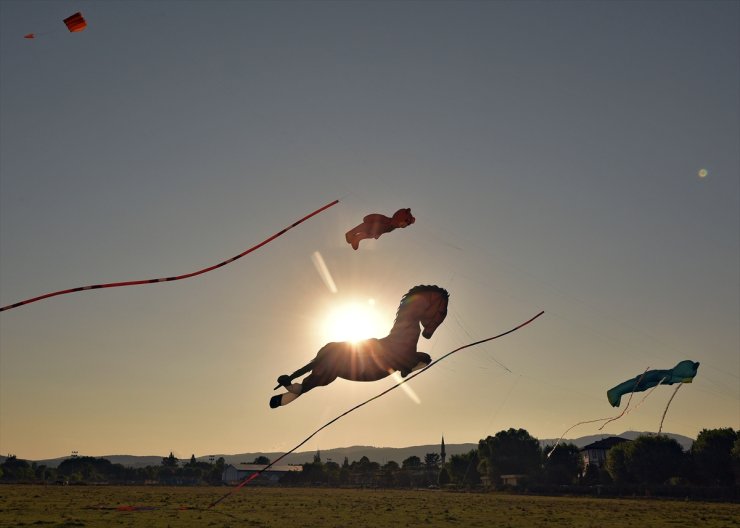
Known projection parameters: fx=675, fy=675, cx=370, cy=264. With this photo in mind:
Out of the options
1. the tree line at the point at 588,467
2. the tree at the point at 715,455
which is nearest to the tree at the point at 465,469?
the tree line at the point at 588,467

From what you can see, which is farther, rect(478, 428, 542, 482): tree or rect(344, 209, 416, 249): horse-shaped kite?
rect(478, 428, 542, 482): tree

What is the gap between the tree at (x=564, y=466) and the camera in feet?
447

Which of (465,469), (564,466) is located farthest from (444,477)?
(564,466)

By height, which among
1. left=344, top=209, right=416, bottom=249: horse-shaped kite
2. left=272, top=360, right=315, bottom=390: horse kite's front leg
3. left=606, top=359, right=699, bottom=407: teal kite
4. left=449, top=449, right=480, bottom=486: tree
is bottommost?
left=272, top=360, right=315, bottom=390: horse kite's front leg

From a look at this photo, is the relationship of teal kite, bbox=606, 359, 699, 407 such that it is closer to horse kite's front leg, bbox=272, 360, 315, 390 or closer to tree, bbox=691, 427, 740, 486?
horse kite's front leg, bbox=272, 360, 315, 390

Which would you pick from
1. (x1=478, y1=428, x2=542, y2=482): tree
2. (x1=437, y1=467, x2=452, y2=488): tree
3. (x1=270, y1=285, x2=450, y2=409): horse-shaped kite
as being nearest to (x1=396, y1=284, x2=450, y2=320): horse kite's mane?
(x1=270, y1=285, x2=450, y2=409): horse-shaped kite

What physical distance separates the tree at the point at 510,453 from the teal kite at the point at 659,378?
495 feet

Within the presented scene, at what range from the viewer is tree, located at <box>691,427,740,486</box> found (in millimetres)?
96812

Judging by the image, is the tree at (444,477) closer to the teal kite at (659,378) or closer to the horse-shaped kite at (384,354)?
the teal kite at (659,378)

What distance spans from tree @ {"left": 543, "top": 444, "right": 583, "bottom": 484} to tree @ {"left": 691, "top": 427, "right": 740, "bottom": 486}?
37728 millimetres

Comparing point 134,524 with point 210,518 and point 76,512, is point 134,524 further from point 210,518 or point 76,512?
point 76,512

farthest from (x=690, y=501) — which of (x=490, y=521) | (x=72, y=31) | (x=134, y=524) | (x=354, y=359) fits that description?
(x=72, y=31)

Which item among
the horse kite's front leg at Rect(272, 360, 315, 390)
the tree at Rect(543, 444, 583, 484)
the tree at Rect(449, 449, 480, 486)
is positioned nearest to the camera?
the horse kite's front leg at Rect(272, 360, 315, 390)

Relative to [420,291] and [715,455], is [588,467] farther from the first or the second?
[420,291]
